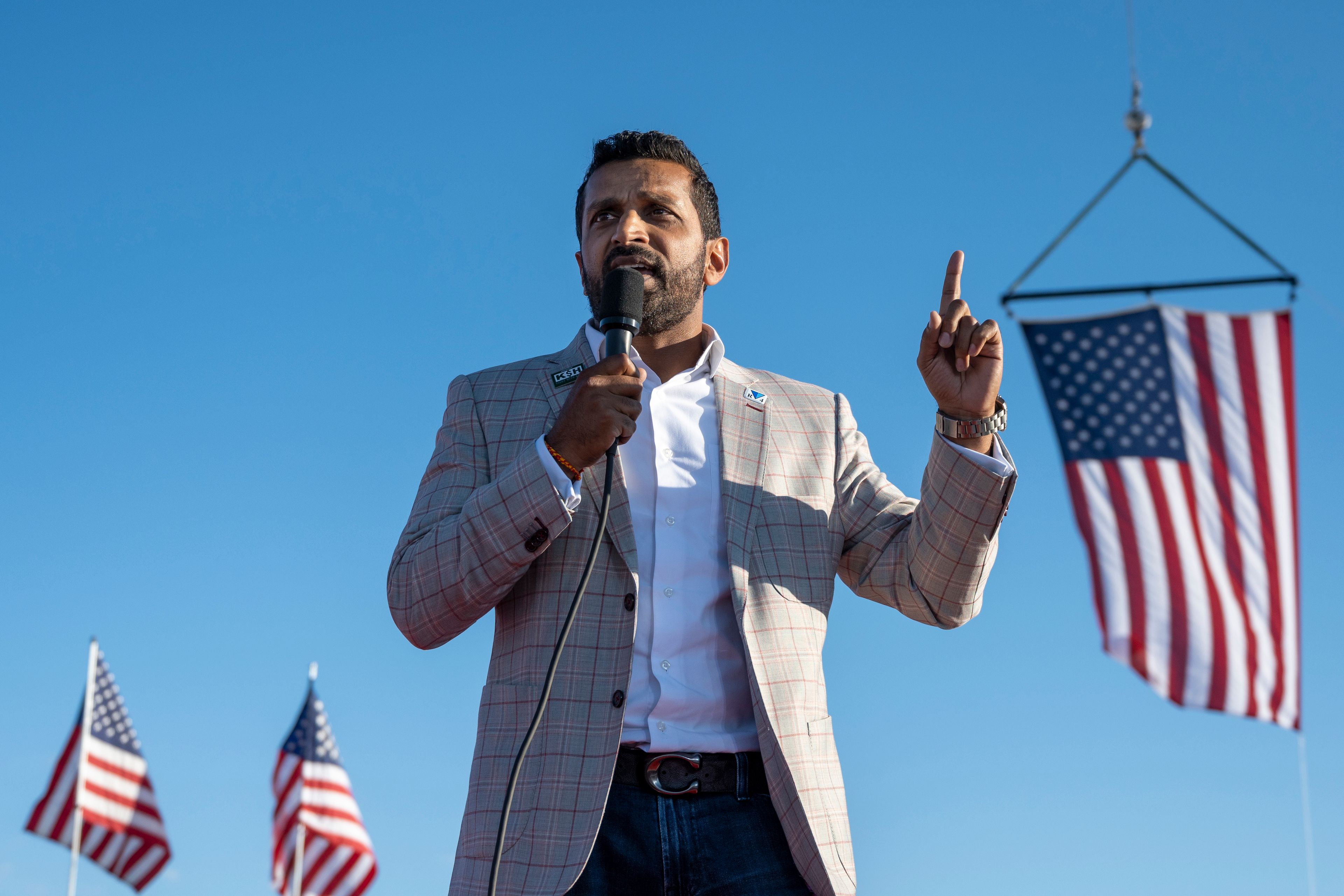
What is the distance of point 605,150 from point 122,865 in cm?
1488

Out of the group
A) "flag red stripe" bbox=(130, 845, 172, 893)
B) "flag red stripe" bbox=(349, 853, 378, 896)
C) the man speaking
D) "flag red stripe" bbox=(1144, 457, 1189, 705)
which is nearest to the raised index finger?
the man speaking

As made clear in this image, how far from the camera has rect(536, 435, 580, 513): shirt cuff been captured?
3158 millimetres

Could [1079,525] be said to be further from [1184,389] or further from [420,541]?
[420,541]

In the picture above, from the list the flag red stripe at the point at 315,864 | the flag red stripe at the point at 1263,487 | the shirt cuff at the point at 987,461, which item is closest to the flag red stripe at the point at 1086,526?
the flag red stripe at the point at 1263,487

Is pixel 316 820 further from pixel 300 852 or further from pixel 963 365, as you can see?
pixel 963 365

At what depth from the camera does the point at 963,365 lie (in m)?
3.43

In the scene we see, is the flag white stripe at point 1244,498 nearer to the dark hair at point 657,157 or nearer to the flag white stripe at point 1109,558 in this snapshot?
the flag white stripe at point 1109,558

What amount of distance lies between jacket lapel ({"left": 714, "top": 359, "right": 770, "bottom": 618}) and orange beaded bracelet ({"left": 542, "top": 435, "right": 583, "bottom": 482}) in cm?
48

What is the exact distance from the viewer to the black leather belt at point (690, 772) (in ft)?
10.3

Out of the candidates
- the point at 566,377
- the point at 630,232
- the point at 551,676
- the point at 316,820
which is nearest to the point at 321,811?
the point at 316,820

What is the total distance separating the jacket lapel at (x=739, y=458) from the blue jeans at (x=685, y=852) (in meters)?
0.50

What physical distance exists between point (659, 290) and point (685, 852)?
162 centimetres

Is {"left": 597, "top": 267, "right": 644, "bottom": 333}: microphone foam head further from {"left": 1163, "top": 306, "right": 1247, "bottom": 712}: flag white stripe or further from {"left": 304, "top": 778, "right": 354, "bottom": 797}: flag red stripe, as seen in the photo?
{"left": 304, "top": 778, "right": 354, "bottom": 797}: flag red stripe

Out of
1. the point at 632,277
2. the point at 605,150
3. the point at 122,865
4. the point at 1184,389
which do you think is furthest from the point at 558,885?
the point at 122,865
